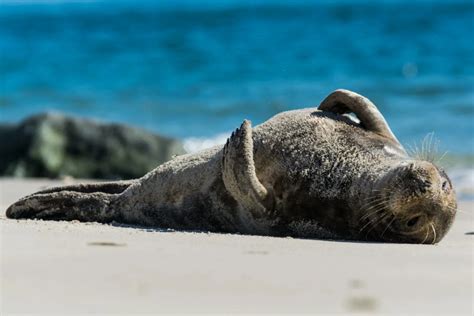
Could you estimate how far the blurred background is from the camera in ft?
52.7

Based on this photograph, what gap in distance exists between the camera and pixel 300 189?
222 inches

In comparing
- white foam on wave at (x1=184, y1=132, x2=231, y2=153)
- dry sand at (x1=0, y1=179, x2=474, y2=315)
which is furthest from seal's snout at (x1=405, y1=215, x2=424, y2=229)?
white foam on wave at (x1=184, y1=132, x2=231, y2=153)

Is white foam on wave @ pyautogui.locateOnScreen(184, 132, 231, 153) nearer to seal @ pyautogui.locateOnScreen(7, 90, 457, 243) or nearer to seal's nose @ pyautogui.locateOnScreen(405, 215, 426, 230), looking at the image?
seal @ pyautogui.locateOnScreen(7, 90, 457, 243)

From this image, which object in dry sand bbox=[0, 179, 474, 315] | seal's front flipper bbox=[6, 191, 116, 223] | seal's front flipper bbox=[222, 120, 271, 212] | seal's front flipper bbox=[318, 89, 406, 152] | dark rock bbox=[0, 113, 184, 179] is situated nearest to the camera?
dry sand bbox=[0, 179, 474, 315]

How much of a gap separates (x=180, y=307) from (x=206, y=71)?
1895 centimetres

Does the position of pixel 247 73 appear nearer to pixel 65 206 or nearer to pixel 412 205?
pixel 65 206

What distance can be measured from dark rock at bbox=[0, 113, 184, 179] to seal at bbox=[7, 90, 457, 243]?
521 cm

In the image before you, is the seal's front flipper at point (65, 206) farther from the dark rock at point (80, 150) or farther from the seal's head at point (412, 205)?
the dark rock at point (80, 150)

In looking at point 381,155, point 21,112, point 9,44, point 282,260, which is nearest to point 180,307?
point 282,260

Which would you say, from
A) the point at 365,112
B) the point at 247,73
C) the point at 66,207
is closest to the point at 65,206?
the point at 66,207

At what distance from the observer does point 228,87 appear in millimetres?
20016

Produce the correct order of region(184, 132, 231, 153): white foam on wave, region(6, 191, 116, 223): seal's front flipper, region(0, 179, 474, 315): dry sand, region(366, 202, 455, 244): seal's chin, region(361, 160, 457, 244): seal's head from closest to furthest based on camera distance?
region(0, 179, 474, 315): dry sand → region(361, 160, 457, 244): seal's head → region(366, 202, 455, 244): seal's chin → region(6, 191, 116, 223): seal's front flipper → region(184, 132, 231, 153): white foam on wave

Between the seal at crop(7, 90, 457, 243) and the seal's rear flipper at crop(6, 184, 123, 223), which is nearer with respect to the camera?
the seal at crop(7, 90, 457, 243)

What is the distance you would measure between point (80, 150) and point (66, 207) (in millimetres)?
5480
